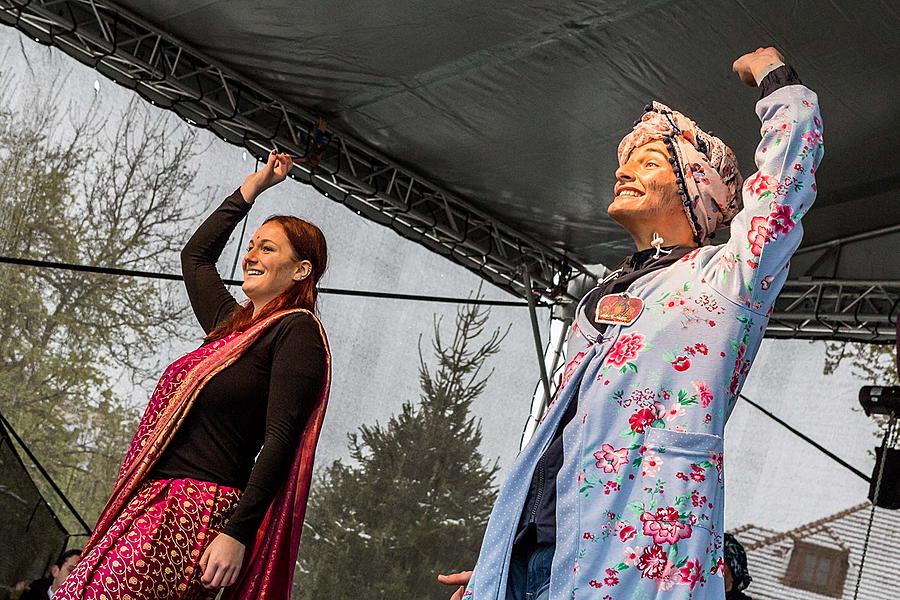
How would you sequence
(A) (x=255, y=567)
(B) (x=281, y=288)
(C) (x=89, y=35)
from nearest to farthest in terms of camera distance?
1. (A) (x=255, y=567)
2. (B) (x=281, y=288)
3. (C) (x=89, y=35)

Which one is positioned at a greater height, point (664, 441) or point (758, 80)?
point (758, 80)

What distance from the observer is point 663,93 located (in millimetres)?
4426

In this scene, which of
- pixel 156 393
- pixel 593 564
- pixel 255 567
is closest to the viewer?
pixel 593 564

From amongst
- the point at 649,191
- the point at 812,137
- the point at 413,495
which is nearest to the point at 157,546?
the point at 649,191

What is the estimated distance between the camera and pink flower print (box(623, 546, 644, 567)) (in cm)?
144

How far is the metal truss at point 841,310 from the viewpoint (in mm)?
5660

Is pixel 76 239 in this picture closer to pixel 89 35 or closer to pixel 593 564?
pixel 89 35

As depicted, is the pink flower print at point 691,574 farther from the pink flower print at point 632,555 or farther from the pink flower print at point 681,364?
the pink flower print at point 681,364

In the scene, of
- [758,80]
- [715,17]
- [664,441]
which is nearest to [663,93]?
[715,17]

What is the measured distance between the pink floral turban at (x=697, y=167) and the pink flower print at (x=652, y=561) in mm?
531

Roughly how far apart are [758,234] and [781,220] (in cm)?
4

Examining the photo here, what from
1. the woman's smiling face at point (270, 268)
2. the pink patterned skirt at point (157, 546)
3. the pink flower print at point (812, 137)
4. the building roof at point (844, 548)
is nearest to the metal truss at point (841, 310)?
the building roof at point (844, 548)

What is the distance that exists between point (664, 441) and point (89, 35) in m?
4.00

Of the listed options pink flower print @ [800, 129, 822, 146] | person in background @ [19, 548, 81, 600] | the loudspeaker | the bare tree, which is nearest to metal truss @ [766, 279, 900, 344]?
the loudspeaker
